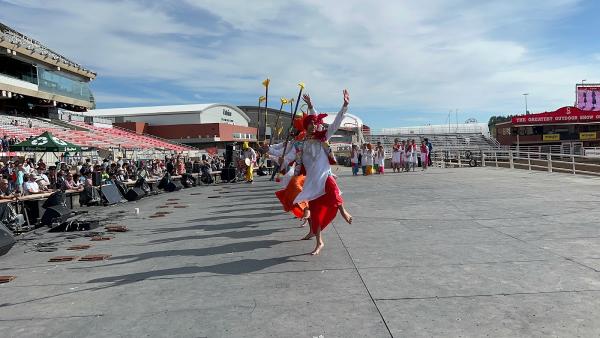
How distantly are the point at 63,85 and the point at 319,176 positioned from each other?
41.7 m

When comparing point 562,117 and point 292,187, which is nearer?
point 292,187

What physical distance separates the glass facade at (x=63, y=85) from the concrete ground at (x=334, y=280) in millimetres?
34391

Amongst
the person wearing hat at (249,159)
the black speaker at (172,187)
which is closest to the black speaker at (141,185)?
the black speaker at (172,187)

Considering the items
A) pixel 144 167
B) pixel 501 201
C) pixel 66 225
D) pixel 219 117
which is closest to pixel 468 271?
pixel 501 201

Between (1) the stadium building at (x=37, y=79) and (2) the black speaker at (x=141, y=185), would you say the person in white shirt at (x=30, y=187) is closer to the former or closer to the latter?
(2) the black speaker at (x=141, y=185)

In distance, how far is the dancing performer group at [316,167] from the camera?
6668 millimetres

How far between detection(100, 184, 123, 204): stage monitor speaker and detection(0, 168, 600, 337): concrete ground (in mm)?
5917

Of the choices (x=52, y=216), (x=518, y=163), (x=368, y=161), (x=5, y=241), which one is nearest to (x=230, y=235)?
(x=5, y=241)

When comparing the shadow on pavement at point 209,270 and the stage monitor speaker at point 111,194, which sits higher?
the stage monitor speaker at point 111,194

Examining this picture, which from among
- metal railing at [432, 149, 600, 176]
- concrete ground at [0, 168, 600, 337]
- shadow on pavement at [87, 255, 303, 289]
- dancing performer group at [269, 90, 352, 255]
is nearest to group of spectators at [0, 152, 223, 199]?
concrete ground at [0, 168, 600, 337]

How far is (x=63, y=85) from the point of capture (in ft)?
139

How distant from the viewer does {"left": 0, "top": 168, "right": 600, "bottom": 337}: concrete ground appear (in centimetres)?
381

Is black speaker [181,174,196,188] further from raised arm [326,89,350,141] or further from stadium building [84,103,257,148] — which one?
stadium building [84,103,257,148]

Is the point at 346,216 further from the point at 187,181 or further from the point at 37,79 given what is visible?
the point at 37,79
